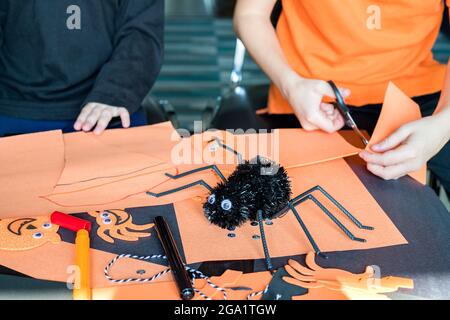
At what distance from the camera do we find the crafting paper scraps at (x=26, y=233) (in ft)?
2.19

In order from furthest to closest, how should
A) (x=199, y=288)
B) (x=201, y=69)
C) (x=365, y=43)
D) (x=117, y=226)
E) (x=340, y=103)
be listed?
1. (x=201, y=69)
2. (x=365, y=43)
3. (x=340, y=103)
4. (x=117, y=226)
5. (x=199, y=288)

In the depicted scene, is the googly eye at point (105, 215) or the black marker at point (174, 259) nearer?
the black marker at point (174, 259)

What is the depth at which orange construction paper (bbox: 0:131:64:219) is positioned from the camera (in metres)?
0.74

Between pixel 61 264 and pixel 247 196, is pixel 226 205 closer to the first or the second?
pixel 247 196

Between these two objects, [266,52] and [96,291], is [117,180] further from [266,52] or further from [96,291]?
[266,52]

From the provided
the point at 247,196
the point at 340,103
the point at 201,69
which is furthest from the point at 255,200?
the point at 201,69

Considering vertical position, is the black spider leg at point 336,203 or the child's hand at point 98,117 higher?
the child's hand at point 98,117

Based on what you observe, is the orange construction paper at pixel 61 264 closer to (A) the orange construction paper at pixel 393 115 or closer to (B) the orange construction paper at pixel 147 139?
(B) the orange construction paper at pixel 147 139

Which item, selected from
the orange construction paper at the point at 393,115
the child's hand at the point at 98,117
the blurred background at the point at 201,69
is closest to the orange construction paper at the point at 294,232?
the orange construction paper at the point at 393,115

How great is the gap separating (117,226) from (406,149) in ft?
1.31

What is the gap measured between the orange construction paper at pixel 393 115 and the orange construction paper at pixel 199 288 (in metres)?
0.33

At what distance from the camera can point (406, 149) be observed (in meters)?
0.85

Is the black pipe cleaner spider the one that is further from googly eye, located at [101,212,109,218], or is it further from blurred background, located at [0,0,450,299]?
blurred background, located at [0,0,450,299]

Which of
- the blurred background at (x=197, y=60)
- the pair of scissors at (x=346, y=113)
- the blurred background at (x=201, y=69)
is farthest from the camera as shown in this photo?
the blurred background at (x=197, y=60)
